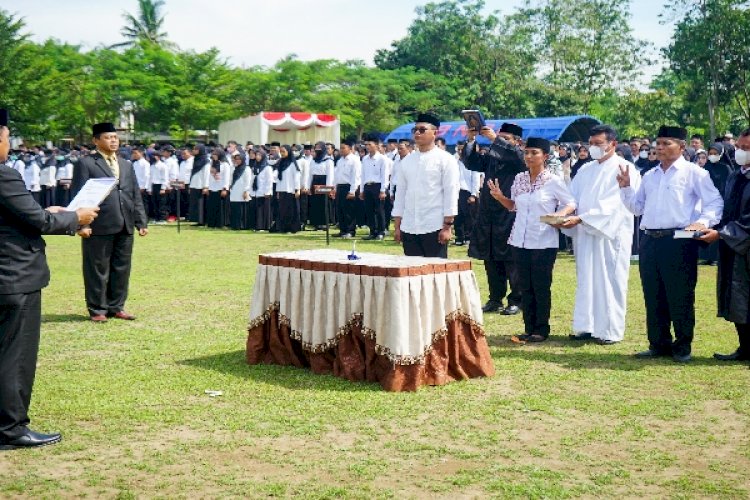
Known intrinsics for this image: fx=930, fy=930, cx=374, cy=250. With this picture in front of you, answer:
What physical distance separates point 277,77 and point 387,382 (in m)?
38.9

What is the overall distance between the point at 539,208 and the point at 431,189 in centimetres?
102

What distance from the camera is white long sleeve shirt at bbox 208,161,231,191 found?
2359 centimetres

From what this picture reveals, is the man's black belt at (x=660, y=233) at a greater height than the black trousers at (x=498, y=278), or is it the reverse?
the man's black belt at (x=660, y=233)

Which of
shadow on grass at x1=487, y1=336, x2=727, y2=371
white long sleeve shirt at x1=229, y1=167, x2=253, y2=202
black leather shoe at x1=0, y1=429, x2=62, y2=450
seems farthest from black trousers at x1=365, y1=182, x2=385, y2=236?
black leather shoe at x1=0, y1=429, x2=62, y2=450

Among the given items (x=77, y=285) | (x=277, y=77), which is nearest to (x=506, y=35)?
(x=277, y=77)

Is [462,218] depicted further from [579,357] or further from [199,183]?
[579,357]

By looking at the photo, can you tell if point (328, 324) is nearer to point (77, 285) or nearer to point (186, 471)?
point (186, 471)

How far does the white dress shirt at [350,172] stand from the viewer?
20000 millimetres

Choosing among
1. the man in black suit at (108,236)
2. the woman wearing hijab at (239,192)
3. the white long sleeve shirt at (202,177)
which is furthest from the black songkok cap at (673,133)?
the white long sleeve shirt at (202,177)

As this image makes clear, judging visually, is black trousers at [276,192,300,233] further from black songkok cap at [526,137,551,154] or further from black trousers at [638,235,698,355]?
black trousers at [638,235,698,355]

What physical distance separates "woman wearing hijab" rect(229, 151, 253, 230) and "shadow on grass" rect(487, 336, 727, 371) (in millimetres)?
15025

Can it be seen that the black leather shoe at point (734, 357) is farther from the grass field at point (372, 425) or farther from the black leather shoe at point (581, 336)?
the black leather shoe at point (581, 336)

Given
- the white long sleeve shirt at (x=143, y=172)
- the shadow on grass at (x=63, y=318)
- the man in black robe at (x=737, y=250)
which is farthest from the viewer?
the white long sleeve shirt at (x=143, y=172)

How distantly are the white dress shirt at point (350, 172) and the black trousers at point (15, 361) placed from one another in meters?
14.6
